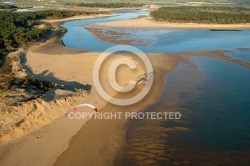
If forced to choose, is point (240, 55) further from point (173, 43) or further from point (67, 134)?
point (67, 134)

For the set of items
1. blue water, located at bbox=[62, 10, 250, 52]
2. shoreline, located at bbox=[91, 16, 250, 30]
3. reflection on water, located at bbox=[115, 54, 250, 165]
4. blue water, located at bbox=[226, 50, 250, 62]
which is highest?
shoreline, located at bbox=[91, 16, 250, 30]

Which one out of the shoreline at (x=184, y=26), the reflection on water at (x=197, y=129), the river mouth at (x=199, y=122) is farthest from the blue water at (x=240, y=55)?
the shoreline at (x=184, y=26)

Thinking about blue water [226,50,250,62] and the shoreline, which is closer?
blue water [226,50,250,62]

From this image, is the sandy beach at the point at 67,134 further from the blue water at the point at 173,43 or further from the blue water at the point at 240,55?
the blue water at the point at 173,43

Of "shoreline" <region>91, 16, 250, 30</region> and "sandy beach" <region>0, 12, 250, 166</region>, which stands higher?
"shoreline" <region>91, 16, 250, 30</region>

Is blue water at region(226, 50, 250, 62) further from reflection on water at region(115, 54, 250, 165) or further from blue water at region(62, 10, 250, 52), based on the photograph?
reflection on water at region(115, 54, 250, 165)

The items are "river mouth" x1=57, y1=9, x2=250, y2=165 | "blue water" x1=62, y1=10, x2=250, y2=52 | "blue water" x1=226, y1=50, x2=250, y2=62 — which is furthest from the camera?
"blue water" x1=62, y1=10, x2=250, y2=52

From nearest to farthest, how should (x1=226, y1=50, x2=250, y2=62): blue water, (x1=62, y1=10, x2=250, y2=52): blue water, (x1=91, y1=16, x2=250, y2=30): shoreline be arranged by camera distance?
(x1=226, y1=50, x2=250, y2=62): blue water → (x1=62, y1=10, x2=250, y2=52): blue water → (x1=91, y1=16, x2=250, y2=30): shoreline

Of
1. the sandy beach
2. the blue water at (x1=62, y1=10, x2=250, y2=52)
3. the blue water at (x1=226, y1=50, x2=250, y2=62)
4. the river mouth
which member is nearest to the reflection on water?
the river mouth
